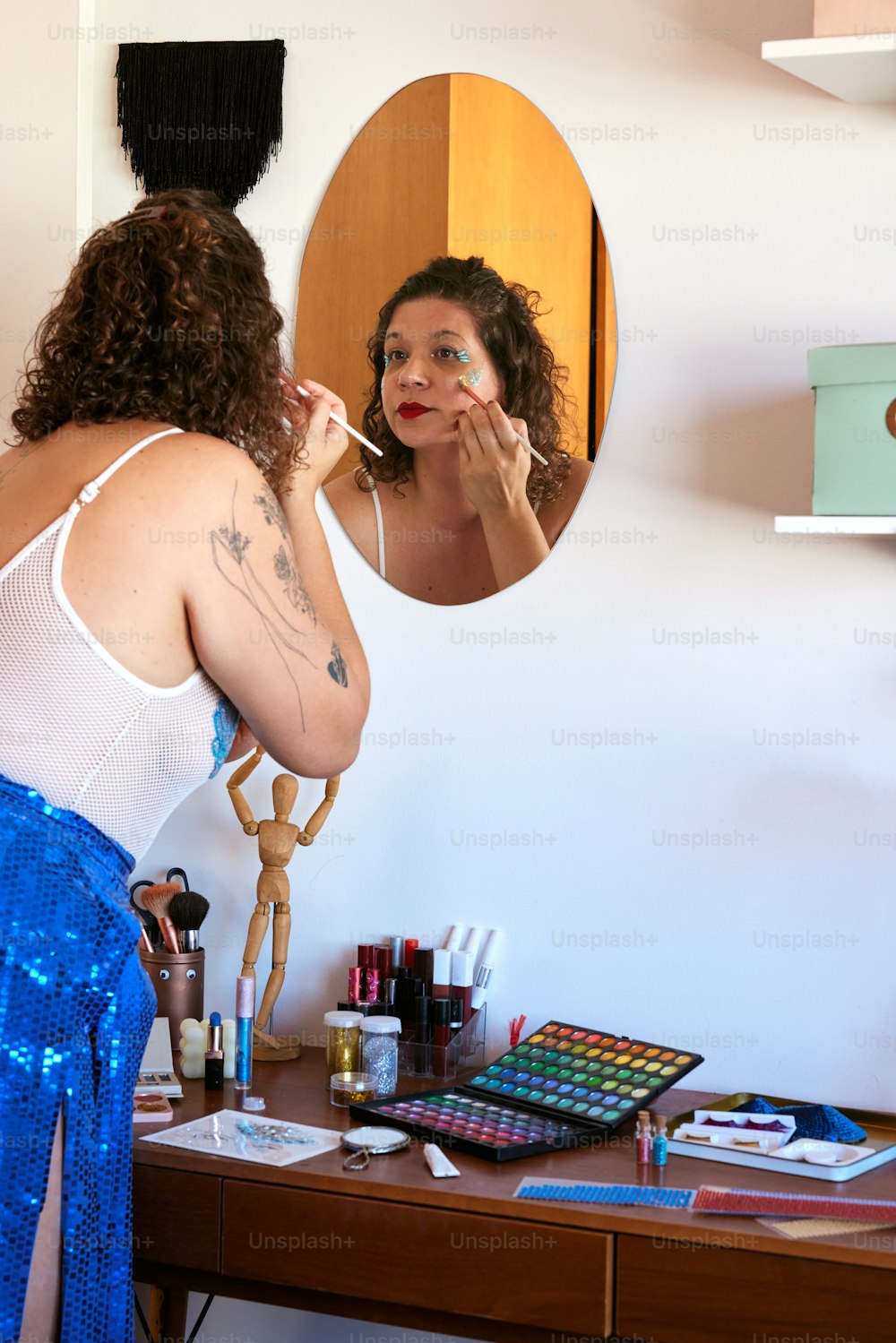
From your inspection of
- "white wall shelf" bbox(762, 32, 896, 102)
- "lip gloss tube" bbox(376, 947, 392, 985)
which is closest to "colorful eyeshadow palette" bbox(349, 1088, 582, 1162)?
"lip gloss tube" bbox(376, 947, 392, 985)

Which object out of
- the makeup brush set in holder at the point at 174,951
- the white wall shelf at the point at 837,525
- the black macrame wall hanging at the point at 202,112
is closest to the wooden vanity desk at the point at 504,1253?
the makeup brush set in holder at the point at 174,951

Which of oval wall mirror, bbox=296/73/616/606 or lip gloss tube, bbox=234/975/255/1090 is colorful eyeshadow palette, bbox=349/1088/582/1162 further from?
oval wall mirror, bbox=296/73/616/606

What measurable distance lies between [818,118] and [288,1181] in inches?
48.0

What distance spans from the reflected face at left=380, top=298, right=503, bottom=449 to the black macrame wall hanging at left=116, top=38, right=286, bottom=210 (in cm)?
30

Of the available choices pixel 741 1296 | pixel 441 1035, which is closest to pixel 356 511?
pixel 441 1035

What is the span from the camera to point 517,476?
64.6 inches

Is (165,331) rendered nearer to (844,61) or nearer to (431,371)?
(431,371)

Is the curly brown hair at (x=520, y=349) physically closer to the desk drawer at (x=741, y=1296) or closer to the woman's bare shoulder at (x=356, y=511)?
the woman's bare shoulder at (x=356, y=511)

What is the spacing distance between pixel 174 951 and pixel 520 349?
83cm

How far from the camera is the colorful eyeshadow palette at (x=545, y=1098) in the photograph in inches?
52.4

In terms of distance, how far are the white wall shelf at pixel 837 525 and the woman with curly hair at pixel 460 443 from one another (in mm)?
326

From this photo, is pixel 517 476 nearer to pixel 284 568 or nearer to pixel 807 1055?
pixel 284 568

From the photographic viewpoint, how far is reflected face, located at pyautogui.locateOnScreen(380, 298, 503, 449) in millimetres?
1646

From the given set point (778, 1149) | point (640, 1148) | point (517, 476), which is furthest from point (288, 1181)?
point (517, 476)
